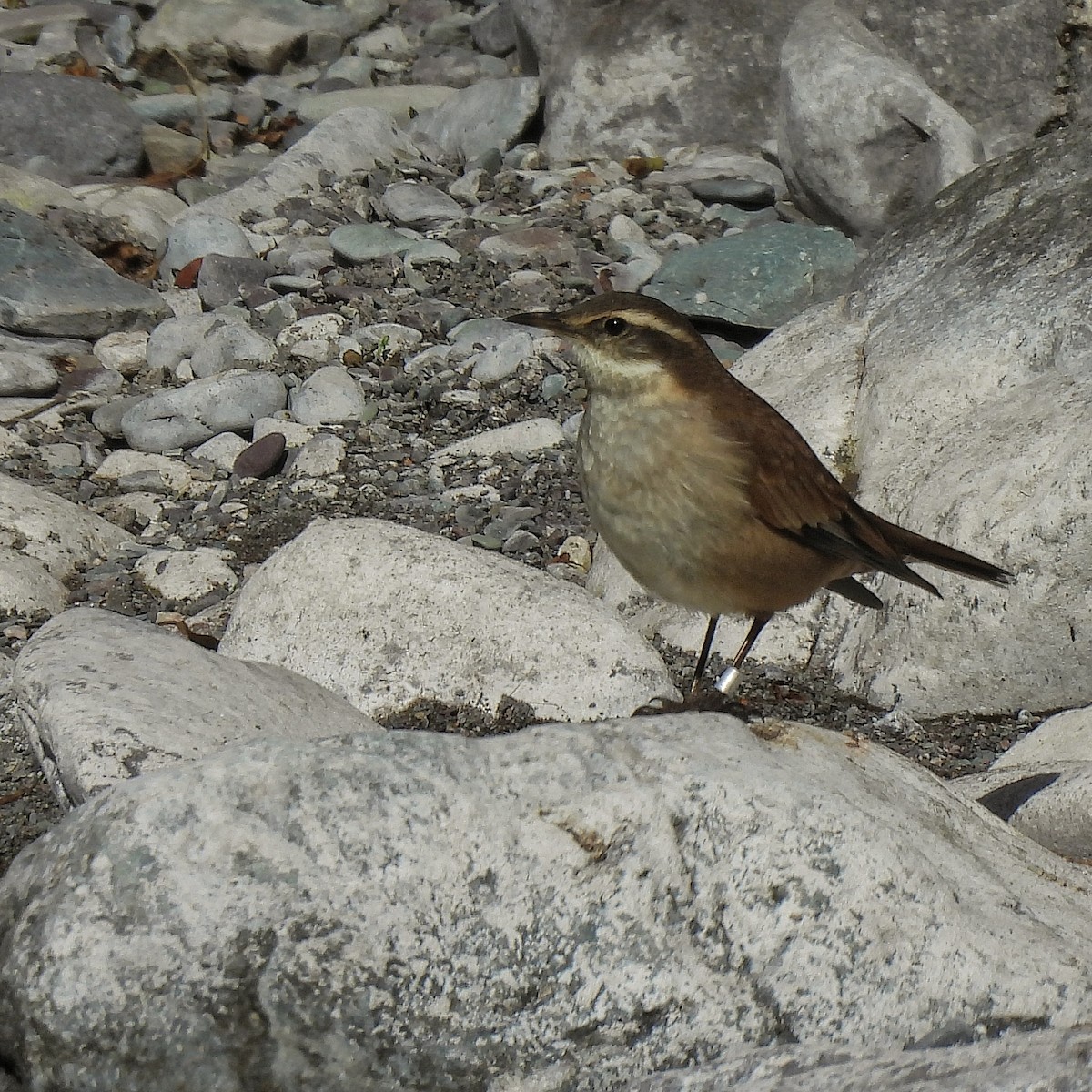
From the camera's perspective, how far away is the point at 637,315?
5.14 m

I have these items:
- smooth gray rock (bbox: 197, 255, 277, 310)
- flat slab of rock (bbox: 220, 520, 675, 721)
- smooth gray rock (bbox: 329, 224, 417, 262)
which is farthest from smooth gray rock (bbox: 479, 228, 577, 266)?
flat slab of rock (bbox: 220, 520, 675, 721)

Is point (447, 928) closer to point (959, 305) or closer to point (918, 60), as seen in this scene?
point (959, 305)

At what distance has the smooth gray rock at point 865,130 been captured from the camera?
983 cm

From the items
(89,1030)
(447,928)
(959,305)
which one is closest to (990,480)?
(959,305)

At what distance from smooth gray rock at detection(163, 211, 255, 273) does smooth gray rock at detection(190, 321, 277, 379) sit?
3.86 ft

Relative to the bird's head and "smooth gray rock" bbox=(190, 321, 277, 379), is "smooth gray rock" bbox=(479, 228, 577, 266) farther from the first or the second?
the bird's head

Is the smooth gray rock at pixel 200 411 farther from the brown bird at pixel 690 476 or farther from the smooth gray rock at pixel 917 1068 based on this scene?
the smooth gray rock at pixel 917 1068

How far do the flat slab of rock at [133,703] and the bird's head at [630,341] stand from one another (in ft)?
4.44

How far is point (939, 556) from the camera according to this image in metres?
5.55

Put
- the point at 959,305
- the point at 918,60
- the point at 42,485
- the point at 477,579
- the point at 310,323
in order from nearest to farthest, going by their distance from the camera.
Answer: the point at 477,579, the point at 959,305, the point at 42,485, the point at 310,323, the point at 918,60

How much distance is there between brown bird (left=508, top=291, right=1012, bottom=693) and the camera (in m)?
5.01

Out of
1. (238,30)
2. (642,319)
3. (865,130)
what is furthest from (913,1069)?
(238,30)

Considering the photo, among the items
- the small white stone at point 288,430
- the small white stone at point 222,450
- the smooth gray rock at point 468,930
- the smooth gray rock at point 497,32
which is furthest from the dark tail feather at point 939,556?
the smooth gray rock at point 497,32

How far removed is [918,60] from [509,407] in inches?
155
